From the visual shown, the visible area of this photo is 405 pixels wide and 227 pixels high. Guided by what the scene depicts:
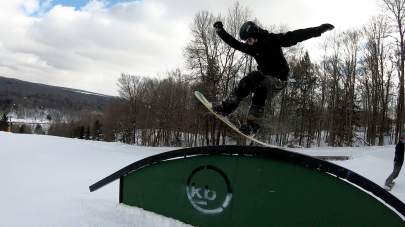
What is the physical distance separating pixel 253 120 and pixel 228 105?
432 mm

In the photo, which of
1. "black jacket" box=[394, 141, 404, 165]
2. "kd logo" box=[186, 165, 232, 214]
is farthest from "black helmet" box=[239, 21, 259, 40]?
"black jacket" box=[394, 141, 404, 165]

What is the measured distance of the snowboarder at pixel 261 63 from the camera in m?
5.27

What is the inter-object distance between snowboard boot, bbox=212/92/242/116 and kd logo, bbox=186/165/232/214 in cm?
126

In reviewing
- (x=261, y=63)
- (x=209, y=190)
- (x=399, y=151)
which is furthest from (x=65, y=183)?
(x=399, y=151)

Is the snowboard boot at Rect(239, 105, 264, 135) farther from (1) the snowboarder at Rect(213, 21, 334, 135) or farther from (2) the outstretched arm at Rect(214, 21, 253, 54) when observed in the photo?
(2) the outstretched arm at Rect(214, 21, 253, 54)

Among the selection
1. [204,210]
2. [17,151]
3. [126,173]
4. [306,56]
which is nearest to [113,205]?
[126,173]

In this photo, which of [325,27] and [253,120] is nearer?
[325,27]

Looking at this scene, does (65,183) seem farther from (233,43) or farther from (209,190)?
(233,43)

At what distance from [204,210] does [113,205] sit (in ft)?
6.03

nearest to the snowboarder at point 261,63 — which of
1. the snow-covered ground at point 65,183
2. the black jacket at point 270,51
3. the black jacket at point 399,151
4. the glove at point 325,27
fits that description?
the black jacket at point 270,51

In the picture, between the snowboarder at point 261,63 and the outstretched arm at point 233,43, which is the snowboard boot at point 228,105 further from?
the outstretched arm at point 233,43

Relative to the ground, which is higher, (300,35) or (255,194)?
(300,35)

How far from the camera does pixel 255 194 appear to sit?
450 centimetres

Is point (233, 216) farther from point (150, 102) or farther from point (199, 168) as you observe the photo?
point (150, 102)
